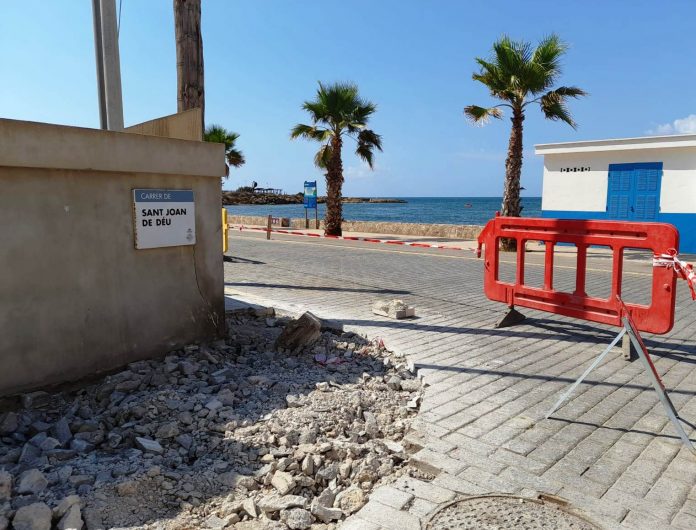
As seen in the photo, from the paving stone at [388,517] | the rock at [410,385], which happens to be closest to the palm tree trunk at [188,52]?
the rock at [410,385]

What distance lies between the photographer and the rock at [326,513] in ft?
9.87

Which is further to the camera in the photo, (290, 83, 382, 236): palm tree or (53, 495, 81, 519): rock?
(290, 83, 382, 236): palm tree

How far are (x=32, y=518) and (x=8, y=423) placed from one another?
1455 mm

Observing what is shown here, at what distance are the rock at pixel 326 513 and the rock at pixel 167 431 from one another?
1332 mm

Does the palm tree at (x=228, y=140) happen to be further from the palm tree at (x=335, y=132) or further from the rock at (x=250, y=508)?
the rock at (x=250, y=508)

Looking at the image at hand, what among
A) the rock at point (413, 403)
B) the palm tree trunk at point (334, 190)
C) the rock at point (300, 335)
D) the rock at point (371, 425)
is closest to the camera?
the rock at point (371, 425)

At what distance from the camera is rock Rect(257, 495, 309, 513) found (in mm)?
3061

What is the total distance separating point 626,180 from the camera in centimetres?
1827

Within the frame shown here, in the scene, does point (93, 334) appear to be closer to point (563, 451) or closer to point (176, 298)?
point (176, 298)

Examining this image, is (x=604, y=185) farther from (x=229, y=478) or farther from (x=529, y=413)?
(x=229, y=478)

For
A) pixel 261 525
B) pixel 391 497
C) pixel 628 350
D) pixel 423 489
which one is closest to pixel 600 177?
pixel 628 350

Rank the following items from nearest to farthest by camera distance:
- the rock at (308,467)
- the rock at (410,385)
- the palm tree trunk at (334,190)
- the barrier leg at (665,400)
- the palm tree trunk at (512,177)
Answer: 1. the rock at (308,467)
2. the barrier leg at (665,400)
3. the rock at (410,385)
4. the palm tree trunk at (512,177)
5. the palm tree trunk at (334,190)

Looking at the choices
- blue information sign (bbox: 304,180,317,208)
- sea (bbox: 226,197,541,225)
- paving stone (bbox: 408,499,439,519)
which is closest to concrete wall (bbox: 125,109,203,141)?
paving stone (bbox: 408,499,439,519)

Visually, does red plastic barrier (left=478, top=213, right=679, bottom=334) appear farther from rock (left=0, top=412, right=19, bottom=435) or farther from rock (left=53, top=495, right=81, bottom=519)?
rock (left=0, top=412, right=19, bottom=435)
